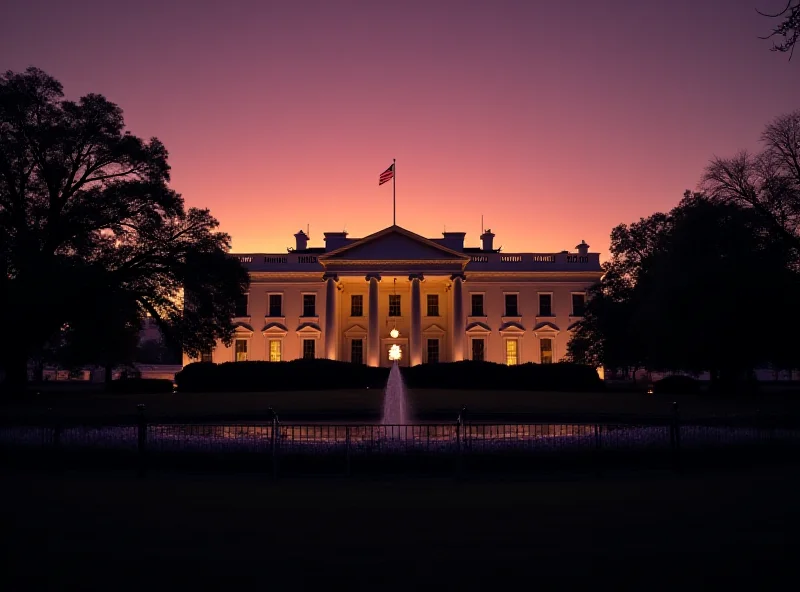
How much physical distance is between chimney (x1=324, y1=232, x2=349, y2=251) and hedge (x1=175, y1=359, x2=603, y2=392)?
1736cm

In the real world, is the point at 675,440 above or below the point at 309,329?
below

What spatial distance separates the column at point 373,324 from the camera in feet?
190

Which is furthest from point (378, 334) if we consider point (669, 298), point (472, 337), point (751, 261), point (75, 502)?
point (75, 502)

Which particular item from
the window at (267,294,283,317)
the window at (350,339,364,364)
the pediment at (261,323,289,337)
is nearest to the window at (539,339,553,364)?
the window at (350,339,364,364)

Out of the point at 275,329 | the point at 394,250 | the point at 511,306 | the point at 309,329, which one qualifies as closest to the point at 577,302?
the point at 511,306

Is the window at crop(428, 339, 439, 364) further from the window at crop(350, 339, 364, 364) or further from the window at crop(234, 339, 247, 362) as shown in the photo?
the window at crop(234, 339, 247, 362)

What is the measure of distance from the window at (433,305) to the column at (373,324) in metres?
7.17

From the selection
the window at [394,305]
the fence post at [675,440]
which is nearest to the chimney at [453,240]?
the window at [394,305]

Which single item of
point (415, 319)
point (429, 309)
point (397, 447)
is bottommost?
point (397, 447)

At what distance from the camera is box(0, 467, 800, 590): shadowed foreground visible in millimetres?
6711

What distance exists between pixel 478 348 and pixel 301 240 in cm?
2095

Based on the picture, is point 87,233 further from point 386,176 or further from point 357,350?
point 357,350

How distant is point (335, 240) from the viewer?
6266 centimetres

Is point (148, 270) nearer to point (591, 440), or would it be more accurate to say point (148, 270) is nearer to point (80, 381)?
point (591, 440)
